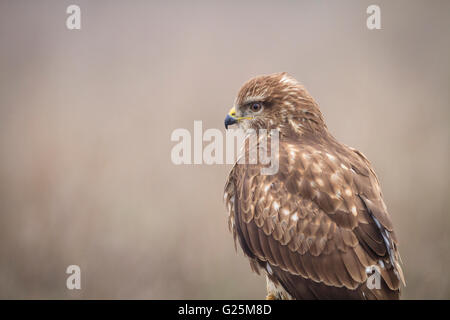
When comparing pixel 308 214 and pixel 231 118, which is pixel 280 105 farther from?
pixel 308 214

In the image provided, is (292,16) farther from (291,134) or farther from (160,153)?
(291,134)

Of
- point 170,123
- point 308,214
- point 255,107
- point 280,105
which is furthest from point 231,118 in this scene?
point 170,123

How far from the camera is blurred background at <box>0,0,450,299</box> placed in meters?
5.39

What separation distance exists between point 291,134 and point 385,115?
3.38 metres

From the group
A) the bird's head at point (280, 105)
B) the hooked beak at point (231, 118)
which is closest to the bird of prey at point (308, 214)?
the bird's head at point (280, 105)

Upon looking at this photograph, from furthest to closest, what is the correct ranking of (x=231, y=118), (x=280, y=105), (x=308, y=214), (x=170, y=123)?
1. (x=170, y=123)
2. (x=231, y=118)
3. (x=280, y=105)
4. (x=308, y=214)

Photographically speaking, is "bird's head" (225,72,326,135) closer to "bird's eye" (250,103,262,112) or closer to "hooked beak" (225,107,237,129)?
"bird's eye" (250,103,262,112)

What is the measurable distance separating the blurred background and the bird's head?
2.38 m

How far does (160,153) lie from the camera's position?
19.4 ft

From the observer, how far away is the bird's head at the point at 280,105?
350 centimetres

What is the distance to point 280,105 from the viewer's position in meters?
3.52

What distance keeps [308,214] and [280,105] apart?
41.9 inches

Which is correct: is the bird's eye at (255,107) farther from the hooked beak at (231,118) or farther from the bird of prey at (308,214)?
the hooked beak at (231,118)
